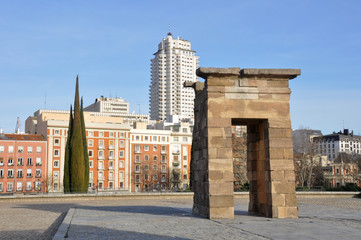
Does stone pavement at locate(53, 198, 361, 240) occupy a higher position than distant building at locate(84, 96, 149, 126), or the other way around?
distant building at locate(84, 96, 149, 126)

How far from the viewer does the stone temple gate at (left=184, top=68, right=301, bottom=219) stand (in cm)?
1402

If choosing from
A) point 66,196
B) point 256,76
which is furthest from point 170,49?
point 256,76

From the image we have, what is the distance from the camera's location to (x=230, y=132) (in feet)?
46.8

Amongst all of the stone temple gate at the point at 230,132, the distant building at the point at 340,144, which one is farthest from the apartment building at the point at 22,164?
the distant building at the point at 340,144

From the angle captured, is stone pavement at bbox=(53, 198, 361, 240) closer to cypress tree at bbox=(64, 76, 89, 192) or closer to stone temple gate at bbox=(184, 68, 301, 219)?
stone temple gate at bbox=(184, 68, 301, 219)

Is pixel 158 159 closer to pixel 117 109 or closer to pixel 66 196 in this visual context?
pixel 66 196

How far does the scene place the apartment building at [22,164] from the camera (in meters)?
69.1

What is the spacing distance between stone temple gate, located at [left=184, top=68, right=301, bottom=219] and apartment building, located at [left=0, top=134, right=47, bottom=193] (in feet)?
199

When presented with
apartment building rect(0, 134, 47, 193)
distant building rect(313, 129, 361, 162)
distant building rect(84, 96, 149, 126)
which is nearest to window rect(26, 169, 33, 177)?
apartment building rect(0, 134, 47, 193)

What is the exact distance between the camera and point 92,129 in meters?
76.5

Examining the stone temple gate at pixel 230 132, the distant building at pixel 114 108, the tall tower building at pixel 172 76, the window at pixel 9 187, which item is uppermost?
the tall tower building at pixel 172 76

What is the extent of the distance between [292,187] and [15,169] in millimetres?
65196

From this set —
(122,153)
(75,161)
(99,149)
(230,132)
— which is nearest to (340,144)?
(122,153)

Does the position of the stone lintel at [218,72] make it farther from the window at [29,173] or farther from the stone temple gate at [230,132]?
the window at [29,173]
